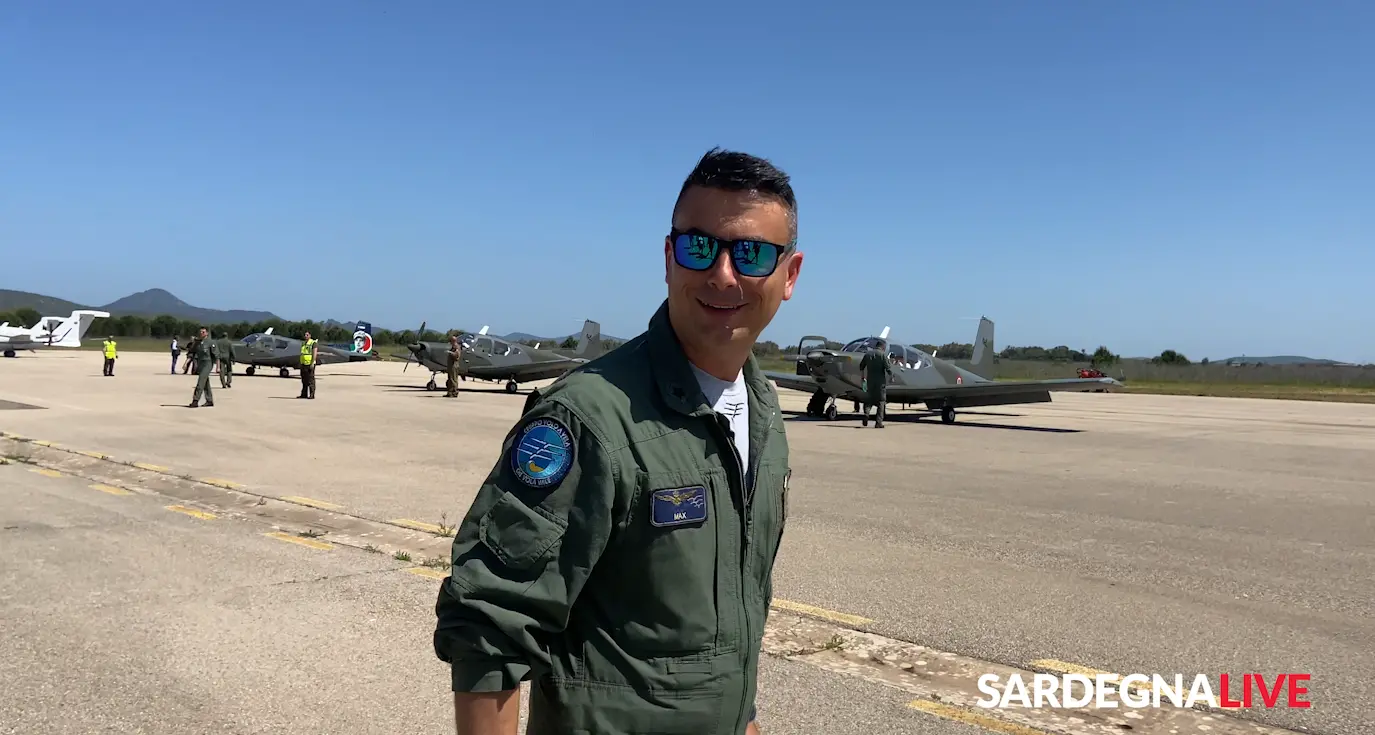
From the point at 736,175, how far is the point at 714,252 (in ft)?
0.52

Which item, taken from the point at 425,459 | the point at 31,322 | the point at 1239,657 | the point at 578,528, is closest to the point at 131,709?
the point at 578,528

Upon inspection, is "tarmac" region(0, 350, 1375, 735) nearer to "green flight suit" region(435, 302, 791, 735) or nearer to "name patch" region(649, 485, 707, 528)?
"green flight suit" region(435, 302, 791, 735)

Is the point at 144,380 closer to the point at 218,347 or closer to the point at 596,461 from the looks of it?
the point at 218,347

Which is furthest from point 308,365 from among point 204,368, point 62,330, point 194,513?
point 62,330

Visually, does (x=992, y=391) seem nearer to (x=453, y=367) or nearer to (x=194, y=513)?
(x=453, y=367)

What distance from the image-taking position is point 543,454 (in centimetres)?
151

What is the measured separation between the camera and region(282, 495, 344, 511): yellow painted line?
8.30 metres

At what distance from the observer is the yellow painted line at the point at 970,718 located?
12.3ft

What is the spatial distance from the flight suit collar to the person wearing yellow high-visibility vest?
23048 millimetres

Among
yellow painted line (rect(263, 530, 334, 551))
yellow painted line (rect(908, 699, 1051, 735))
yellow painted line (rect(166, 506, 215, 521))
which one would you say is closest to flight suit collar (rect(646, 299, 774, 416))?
yellow painted line (rect(908, 699, 1051, 735))

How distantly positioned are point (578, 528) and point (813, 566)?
16.9ft

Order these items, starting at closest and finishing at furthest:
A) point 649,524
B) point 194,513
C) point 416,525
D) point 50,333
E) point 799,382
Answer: point 649,524 < point 416,525 < point 194,513 < point 799,382 < point 50,333

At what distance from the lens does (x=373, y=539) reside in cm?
706

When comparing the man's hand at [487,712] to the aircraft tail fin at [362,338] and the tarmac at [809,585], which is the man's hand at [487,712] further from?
the aircraft tail fin at [362,338]
